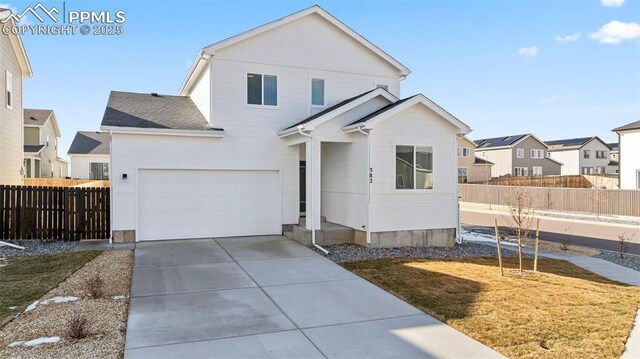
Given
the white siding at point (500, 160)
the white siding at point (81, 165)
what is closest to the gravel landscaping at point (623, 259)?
the white siding at point (81, 165)

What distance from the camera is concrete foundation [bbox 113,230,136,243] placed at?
1194cm

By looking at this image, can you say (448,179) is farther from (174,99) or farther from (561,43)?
(174,99)

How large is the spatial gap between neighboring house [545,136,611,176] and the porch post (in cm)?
5430

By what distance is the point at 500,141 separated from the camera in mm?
55906

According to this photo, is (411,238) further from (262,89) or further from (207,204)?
(262,89)

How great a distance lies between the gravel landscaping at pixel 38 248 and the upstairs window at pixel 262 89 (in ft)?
21.7

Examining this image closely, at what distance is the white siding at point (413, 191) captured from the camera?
38.3 feet

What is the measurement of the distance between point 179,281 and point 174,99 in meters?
9.65

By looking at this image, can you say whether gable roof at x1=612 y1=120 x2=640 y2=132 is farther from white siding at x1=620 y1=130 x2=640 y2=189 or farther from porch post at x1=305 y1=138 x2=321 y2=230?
porch post at x1=305 y1=138 x2=321 y2=230

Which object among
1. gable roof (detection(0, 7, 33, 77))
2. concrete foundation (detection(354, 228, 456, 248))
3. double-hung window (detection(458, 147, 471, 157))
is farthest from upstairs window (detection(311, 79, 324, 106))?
double-hung window (detection(458, 147, 471, 157))

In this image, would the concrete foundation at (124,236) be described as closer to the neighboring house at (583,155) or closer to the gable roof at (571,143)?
the neighboring house at (583,155)

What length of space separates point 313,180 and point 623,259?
8.61 metres

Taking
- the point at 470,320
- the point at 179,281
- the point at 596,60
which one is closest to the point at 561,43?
the point at 596,60

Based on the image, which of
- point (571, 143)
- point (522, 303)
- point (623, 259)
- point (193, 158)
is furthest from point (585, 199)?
point (571, 143)
